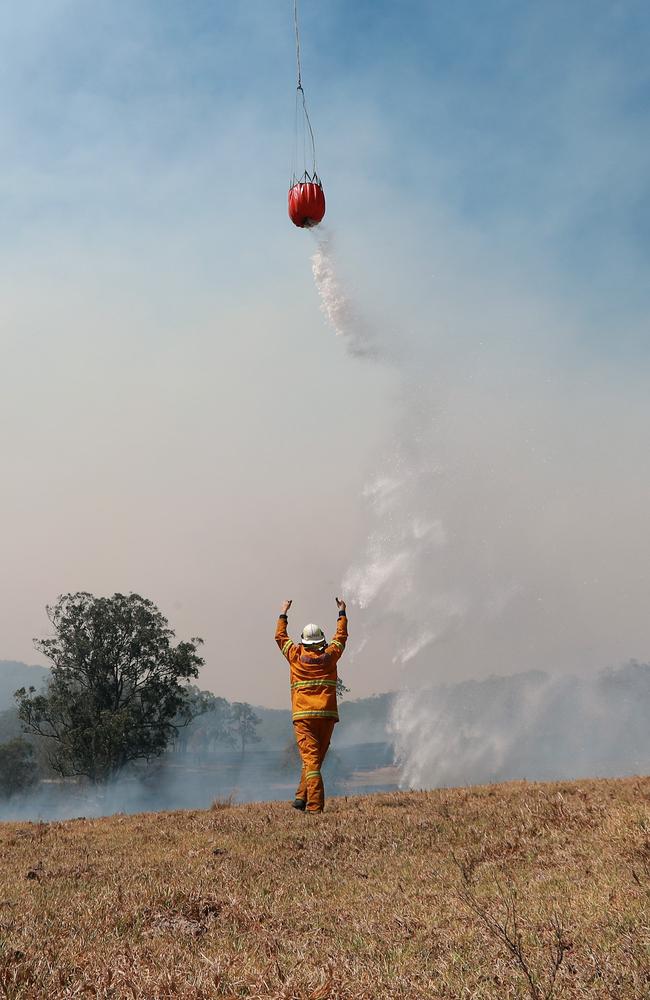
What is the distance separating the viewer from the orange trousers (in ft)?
38.6

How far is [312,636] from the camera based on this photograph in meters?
12.5

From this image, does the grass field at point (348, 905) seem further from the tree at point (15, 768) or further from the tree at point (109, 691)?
the tree at point (15, 768)

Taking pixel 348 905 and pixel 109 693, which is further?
pixel 109 693

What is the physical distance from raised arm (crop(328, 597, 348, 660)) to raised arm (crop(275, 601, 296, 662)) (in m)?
0.76

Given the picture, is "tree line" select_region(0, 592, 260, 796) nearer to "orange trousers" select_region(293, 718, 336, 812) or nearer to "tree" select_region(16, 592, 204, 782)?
"tree" select_region(16, 592, 204, 782)

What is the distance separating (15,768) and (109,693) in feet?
117

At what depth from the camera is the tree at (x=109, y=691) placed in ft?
154

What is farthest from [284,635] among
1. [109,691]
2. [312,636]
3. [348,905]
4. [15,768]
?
[15,768]

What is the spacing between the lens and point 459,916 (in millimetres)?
5145

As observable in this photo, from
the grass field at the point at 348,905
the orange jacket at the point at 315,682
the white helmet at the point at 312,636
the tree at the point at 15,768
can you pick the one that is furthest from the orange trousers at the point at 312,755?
the tree at the point at 15,768

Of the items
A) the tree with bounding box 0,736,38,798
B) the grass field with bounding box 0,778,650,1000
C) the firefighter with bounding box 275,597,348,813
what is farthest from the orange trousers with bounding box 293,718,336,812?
the tree with bounding box 0,736,38,798

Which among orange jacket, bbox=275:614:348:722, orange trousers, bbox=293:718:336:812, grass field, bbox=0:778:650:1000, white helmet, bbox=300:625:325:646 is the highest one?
white helmet, bbox=300:625:325:646

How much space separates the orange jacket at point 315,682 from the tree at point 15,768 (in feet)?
250

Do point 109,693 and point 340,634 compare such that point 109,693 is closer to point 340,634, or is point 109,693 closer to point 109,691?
point 109,691
